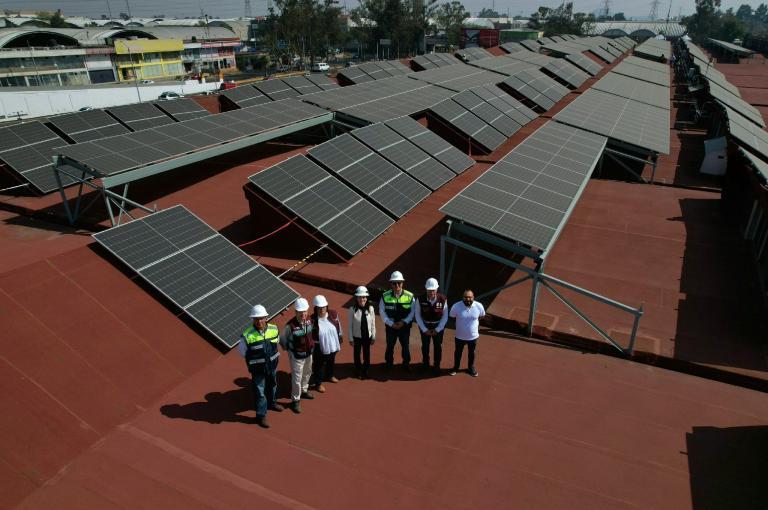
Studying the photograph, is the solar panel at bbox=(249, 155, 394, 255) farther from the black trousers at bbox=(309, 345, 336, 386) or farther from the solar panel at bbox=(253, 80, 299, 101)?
the solar panel at bbox=(253, 80, 299, 101)

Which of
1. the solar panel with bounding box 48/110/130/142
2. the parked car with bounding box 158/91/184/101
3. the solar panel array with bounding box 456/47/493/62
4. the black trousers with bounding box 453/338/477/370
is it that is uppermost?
the solar panel array with bounding box 456/47/493/62

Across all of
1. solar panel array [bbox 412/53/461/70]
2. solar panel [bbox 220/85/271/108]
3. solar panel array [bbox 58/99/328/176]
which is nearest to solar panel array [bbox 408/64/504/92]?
solar panel array [bbox 412/53/461/70]

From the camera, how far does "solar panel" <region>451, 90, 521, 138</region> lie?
22.0 m

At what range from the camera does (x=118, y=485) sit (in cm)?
559

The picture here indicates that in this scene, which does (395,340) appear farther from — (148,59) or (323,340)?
(148,59)

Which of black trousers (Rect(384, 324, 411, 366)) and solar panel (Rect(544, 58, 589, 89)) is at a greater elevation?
solar panel (Rect(544, 58, 589, 89))

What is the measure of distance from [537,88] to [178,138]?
24586 millimetres

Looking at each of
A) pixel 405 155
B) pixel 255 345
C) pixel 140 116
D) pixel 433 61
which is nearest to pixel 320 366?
pixel 255 345

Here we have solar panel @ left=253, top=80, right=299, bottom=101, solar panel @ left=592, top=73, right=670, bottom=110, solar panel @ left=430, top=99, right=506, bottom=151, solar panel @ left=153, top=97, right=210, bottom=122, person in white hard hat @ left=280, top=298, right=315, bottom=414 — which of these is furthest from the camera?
solar panel @ left=253, top=80, right=299, bottom=101

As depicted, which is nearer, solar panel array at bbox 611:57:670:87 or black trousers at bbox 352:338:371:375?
black trousers at bbox 352:338:371:375

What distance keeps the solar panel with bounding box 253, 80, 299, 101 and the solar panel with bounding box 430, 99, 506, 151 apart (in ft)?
39.3

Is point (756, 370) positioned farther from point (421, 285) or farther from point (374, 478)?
point (374, 478)

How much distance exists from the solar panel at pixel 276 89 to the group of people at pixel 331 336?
2371cm

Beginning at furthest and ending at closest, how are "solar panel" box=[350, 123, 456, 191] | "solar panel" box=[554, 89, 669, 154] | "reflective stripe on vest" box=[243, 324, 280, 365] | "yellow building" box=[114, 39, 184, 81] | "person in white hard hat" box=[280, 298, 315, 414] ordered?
1. "yellow building" box=[114, 39, 184, 81]
2. "solar panel" box=[554, 89, 669, 154]
3. "solar panel" box=[350, 123, 456, 191]
4. "person in white hard hat" box=[280, 298, 315, 414]
5. "reflective stripe on vest" box=[243, 324, 280, 365]
